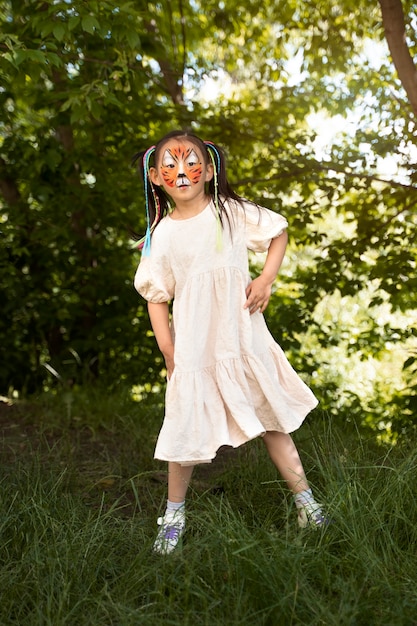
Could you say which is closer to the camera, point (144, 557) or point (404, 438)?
point (144, 557)

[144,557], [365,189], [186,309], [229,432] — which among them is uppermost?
[365,189]

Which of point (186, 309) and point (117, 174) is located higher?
point (117, 174)

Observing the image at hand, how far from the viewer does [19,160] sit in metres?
4.82

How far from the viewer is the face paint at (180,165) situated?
2578 mm

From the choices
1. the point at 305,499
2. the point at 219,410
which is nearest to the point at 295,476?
the point at 305,499

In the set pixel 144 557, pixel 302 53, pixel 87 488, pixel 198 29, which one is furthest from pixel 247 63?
pixel 144 557

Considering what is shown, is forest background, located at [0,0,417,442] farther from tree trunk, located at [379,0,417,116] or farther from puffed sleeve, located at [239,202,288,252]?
puffed sleeve, located at [239,202,288,252]

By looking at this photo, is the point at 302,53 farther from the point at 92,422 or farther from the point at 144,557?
the point at 144,557

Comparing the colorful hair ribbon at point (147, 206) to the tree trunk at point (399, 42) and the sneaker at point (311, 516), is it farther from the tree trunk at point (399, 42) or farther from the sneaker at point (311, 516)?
the tree trunk at point (399, 42)

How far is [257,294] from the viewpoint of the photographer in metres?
2.60

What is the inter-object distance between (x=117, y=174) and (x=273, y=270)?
7.45 ft

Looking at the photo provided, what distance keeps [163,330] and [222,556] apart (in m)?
0.82

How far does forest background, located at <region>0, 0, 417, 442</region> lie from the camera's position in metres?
3.81

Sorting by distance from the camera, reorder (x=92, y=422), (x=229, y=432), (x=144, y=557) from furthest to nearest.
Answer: (x=92, y=422) → (x=229, y=432) → (x=144, y=557)
